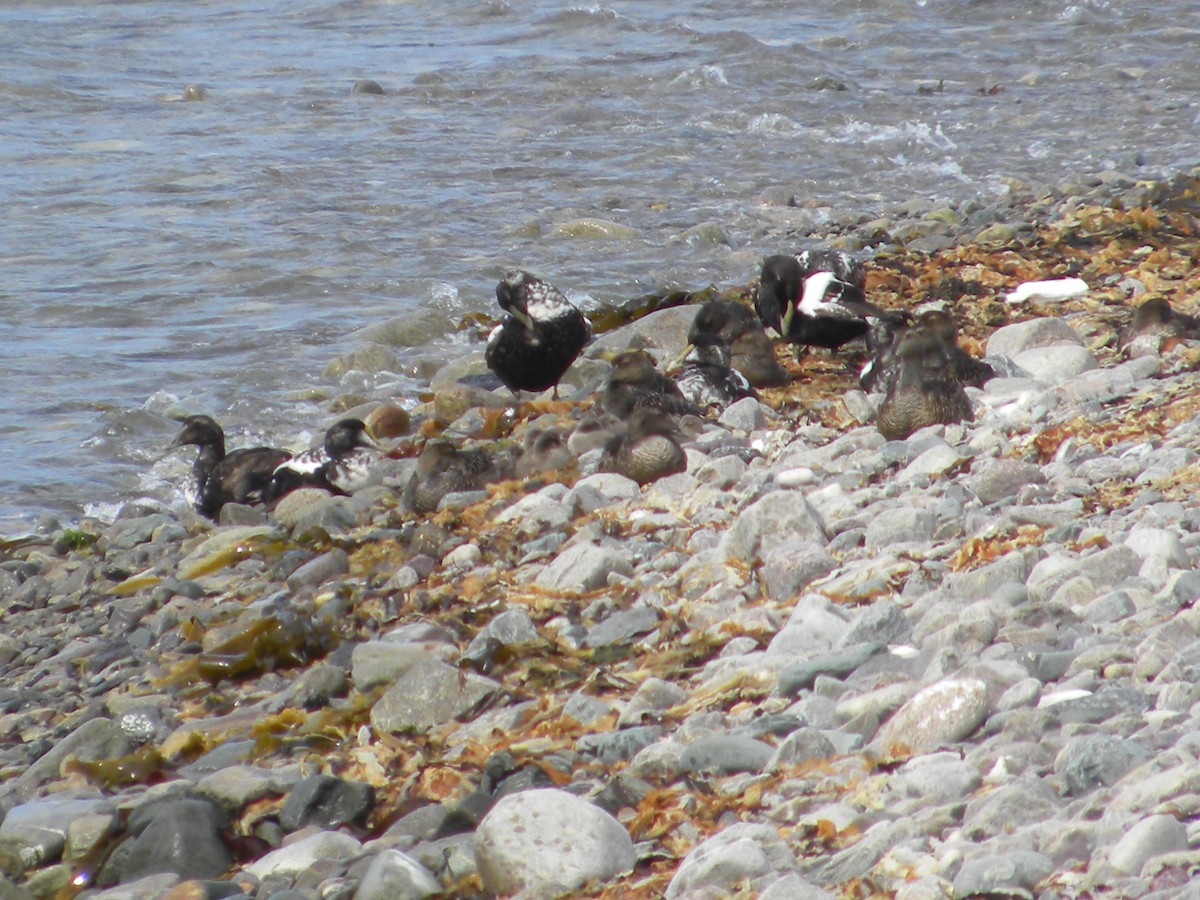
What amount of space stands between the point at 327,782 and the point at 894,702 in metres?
1.53

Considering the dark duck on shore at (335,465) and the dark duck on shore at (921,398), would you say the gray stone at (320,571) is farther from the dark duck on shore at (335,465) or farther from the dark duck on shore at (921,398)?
the dark duck on shore at (921,398)

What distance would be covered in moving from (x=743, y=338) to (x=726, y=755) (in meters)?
4.30

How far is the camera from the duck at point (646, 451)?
601cm

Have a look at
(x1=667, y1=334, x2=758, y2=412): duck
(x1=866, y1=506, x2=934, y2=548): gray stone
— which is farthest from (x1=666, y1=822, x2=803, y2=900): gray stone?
(x1=667, y1=334, x2=758, y2=412): duck

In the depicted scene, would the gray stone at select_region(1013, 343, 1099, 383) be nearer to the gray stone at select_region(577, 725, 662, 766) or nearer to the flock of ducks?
the flock of ducks

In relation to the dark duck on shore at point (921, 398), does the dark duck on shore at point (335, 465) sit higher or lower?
lower

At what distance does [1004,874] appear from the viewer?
2725 millimetres

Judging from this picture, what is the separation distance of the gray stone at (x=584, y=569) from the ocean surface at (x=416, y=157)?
11.1ft

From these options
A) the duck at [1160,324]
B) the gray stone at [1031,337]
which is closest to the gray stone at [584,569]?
the gray stone at [1031,337]

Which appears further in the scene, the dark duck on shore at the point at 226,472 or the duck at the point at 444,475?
the dark duck on shore at the point at 226,472

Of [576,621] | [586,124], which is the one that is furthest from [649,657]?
[586,124]

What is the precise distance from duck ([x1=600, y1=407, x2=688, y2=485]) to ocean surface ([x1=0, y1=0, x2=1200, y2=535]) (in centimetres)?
284

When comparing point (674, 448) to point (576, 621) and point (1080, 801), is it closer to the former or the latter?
point (576, 621)

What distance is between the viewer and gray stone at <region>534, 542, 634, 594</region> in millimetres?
5102
